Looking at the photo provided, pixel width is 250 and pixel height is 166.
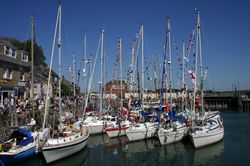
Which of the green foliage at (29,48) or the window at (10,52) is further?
the green foliage at (29,48)

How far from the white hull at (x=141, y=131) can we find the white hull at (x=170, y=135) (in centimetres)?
218

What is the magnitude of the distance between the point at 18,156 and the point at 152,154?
1129cm

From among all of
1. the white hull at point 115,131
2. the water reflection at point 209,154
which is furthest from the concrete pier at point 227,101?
the white hull at point 115,131

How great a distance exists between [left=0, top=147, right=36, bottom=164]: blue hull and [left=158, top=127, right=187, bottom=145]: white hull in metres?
11.7

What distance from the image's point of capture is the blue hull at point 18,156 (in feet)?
54.5

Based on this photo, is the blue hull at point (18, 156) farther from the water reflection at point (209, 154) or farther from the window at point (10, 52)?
the window at point (10, 52)

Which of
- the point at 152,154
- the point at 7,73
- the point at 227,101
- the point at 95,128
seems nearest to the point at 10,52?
the point at 7,73

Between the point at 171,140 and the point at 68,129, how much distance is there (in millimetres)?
10299

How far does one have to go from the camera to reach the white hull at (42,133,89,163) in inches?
684

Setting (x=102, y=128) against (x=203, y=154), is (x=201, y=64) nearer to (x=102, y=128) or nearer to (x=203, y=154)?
(x=203, y=154)

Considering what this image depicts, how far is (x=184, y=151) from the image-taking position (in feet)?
73.9

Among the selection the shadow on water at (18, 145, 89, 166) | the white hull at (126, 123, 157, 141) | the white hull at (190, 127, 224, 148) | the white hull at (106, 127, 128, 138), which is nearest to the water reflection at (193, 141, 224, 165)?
the white hull at (190, 127, 224, 148)

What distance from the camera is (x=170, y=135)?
78.7 feet

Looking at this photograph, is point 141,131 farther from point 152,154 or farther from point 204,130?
point 204,130
